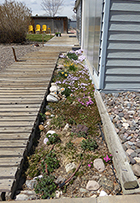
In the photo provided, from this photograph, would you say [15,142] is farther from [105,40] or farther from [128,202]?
[105,40]

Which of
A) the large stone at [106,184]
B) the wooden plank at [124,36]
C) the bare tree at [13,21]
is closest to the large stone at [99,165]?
the large stone at [106,184]

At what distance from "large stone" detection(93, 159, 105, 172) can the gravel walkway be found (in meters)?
0.35

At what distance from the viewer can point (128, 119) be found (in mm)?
2809

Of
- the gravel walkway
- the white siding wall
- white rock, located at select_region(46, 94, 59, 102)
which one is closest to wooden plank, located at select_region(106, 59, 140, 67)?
the white siding wall

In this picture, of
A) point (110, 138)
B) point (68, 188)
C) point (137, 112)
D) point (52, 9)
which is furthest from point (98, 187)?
point (52, 9)

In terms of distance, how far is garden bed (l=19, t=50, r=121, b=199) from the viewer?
1851mm

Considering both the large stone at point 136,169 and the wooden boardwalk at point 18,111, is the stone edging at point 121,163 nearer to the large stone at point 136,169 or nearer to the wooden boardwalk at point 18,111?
the large stone at point 136,169

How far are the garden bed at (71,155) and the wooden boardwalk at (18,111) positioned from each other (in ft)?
0.68

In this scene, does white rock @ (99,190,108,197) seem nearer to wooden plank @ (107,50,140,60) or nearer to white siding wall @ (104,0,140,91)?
white siding wall @ (104,0,140,91)

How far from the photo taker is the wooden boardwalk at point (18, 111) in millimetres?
1957

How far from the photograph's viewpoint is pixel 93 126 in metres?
2.98

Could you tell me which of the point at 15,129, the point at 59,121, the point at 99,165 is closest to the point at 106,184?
the point at 99,165

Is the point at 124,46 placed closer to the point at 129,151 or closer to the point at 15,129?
the point at 129,151

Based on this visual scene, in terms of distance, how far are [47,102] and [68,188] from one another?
221 cm
